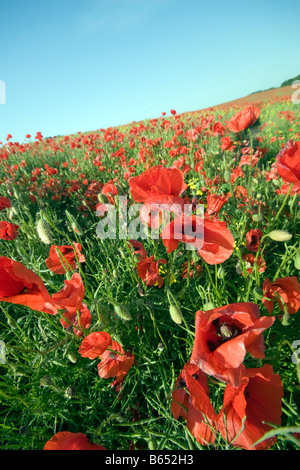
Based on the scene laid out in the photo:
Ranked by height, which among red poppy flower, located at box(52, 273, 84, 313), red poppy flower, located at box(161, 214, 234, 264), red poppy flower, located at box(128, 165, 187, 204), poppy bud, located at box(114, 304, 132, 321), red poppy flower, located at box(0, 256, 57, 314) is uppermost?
red poppy flower, located at box(128, 165, 187, 204)

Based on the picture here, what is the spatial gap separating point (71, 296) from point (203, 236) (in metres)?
0.55

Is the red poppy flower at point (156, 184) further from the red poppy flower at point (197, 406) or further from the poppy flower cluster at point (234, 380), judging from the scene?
the red poppy flower at point (197, 406)

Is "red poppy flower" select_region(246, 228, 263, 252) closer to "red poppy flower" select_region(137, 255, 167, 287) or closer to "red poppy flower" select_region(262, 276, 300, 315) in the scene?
"red poppy flower" select_region(262, 276, 300, 315)

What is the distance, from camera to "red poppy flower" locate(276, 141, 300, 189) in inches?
34.2

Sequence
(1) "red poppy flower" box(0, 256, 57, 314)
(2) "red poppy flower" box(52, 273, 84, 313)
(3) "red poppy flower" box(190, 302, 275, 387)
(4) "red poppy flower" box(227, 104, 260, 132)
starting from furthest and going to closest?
(4) "red poppy flower" box(227, 104, 260, 132) < (2) "red poppy flower" box(52, 273, 84, 313) < (1) "red poppy flower" box(0, 256, 57, 314) < (3) "red poppy flower" box(190, 302, 275, 387)

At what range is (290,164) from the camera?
89cm

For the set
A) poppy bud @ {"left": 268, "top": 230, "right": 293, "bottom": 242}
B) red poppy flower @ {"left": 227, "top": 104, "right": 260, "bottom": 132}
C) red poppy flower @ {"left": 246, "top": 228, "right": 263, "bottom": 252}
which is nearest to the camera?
poppy bud @ {"left": 268, "top": 230, "right": 293, "bottom": 242}

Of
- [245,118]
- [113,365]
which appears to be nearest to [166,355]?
[113,365]

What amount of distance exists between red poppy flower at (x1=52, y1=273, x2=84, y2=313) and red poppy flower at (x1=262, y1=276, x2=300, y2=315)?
79 centimetres

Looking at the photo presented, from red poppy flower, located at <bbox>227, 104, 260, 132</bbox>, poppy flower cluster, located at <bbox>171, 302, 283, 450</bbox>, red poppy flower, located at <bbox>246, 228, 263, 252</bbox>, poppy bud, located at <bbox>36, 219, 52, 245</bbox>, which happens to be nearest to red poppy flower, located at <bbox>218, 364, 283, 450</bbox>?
poppy flower cluster, located at <bbox>171, 302, 283, 450</bbox>

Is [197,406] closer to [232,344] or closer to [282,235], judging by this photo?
[232,344]

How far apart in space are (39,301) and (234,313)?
2.20 ft
